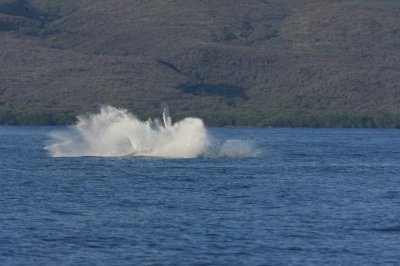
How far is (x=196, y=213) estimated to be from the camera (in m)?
38.2

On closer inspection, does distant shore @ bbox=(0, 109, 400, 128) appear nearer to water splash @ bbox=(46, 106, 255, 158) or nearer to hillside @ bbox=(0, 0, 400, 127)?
hillside @ bbox=(0, 0, 400, 127)

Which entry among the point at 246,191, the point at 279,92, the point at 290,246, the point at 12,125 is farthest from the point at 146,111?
the point at 290,246

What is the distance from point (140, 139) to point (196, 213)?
2797 centimetres

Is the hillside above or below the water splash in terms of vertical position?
above

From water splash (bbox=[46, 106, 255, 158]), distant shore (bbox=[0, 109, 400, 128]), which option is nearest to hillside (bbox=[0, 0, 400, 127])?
distant shore (bbox=[0, 109, 400, 128])

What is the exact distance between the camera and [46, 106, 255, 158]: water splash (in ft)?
213

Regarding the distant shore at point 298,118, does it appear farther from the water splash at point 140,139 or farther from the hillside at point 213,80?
the water splash at point 140,139

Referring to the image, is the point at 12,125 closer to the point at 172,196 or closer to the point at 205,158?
the point at 205,158

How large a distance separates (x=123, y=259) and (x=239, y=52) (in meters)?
155

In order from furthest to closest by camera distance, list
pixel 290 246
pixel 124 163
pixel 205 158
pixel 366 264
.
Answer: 1. pixel 205 158
2. pixel 124 163
3. pixel 290 246
4. pixel 366 264

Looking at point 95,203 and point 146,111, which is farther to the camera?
point 146,111

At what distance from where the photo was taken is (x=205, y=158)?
65188mm

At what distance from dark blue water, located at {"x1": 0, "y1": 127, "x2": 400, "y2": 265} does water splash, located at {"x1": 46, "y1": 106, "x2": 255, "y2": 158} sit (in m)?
3.26

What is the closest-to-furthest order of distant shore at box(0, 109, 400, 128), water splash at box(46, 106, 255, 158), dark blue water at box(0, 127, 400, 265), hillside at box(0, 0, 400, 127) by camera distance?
1. dark blue water at box(0, 127, 400, 265)
2. water splash at box(46, 106, 255, 158)
3. distant shore at box(0, 109, 400, 128)
4. hillside at box(0, 0, 400, 127)
